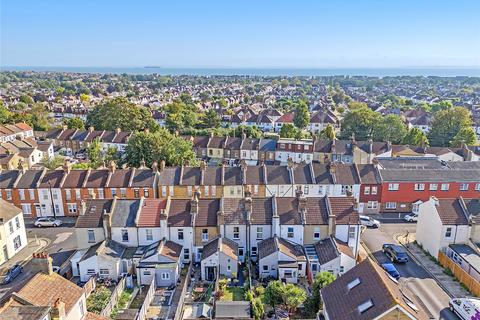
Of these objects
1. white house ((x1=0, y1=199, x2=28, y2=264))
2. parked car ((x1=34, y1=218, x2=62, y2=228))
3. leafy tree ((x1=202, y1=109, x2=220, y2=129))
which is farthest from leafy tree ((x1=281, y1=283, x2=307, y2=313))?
leafy tree ((x1=202, y1=109, x2=220, y2=129))

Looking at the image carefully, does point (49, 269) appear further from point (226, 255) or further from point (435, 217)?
point (435, 217)

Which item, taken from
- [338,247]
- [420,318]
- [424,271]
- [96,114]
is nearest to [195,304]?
[338,247]

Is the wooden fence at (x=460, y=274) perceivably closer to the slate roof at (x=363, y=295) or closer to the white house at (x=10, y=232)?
the slate roof at (x=363, y=295)

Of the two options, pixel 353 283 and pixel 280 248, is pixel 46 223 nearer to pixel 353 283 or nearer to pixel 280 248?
pixel 280 248

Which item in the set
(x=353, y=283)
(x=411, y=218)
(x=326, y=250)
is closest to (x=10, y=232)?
(x=326, y=250)

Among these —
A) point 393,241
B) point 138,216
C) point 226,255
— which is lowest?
point 393,241

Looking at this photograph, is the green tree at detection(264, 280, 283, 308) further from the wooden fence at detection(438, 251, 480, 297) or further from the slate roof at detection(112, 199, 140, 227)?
the wooden fence at detection(438, 251, 480, 297)
